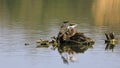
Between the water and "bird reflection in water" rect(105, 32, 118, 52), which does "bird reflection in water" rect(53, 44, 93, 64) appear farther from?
"bird reflection in water" rect(105, 32, 118, 52)

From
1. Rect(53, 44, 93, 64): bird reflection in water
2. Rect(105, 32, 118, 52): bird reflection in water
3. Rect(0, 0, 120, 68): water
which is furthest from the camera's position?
Rect(105, 32, 118, 52): bird reflection in water

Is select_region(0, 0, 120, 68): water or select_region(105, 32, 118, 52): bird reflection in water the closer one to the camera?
select_region(0, 0, 120, 68): water

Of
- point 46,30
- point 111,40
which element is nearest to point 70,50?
point 111,40

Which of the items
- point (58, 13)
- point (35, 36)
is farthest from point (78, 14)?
point (35, 36)

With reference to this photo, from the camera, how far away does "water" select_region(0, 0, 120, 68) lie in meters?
47.9

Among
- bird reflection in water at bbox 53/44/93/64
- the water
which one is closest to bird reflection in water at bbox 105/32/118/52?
the water

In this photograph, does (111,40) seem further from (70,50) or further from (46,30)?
(46,30)

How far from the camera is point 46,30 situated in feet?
221

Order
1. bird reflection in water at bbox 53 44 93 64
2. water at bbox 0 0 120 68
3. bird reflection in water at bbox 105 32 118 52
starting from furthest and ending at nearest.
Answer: bird reflection in water at bbox 105 32 118 52 → bird reflection in water at bbox 53 44 93 64 → water at bbox 0 0 120 68

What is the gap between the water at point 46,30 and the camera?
47938 mm

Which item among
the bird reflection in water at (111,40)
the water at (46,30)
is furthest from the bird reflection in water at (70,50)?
the bird reflection in water at (111,40)

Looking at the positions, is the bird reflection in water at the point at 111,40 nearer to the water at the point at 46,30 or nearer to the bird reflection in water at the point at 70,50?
the water at the point at 46,30

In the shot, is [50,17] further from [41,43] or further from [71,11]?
[41,43]

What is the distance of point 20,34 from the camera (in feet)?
208
